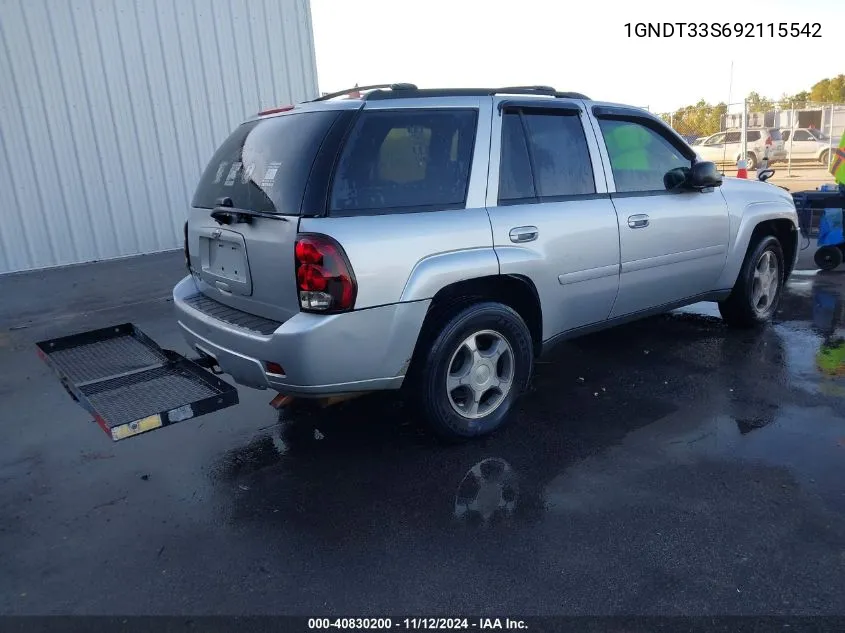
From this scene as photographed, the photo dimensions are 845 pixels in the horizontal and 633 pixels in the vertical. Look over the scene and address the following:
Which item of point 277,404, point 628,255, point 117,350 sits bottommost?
point 277,404

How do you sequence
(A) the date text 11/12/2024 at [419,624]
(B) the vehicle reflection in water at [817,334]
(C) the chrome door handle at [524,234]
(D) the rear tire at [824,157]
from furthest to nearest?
1. (D) the rear tire at [824,157]
2. (B) the vehicle reflection in water at [817,334]
3. (C) the chrome door handle at [524,234]
4. (A) the date text 11/12/2024 at [419,624]

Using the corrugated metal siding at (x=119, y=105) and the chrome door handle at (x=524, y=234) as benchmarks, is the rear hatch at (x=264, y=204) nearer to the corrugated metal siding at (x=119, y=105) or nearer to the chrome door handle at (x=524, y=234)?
the chrome door handle at (x=524, y=234)

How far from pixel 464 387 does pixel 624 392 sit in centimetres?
138

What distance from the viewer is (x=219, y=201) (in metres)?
3.45

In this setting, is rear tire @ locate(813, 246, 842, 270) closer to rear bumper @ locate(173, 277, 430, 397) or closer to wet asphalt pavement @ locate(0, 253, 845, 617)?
wet asphalt pavement @ locate(0, 253, 845, 617)

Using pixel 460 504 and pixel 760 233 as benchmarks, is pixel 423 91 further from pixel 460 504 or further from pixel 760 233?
pixel 760 233

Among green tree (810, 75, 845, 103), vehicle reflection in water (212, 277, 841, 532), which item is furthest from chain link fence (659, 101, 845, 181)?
green tree (810, 75, 845, 103)

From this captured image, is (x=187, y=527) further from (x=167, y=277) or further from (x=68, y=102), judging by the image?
(x=68, y=102)

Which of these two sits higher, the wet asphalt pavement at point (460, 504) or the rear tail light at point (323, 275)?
the rear tail light at point (323, 275)

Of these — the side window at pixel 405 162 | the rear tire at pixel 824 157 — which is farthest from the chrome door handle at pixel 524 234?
the rear tire at pixel 824 157

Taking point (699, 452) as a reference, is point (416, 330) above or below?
above

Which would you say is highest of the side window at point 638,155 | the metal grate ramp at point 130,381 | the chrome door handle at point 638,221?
the side window at point 638,155

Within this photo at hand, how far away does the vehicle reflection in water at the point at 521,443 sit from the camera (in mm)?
3037

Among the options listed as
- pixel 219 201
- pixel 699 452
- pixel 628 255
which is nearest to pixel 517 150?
pixel 628 255
